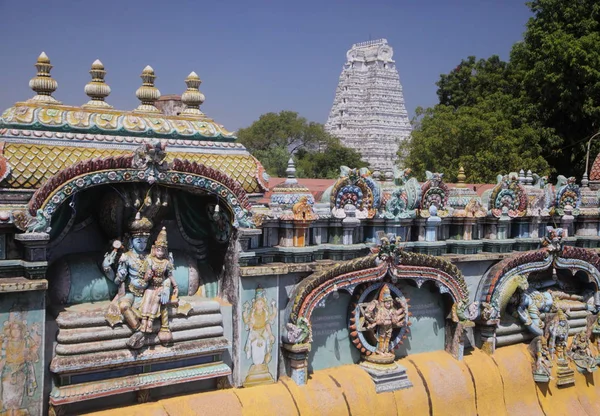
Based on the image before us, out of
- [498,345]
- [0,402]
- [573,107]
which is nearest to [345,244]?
[498,345]

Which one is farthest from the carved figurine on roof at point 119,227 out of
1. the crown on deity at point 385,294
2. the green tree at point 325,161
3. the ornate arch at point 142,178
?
the green tree at point 325,161

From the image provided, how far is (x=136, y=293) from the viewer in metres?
7.46

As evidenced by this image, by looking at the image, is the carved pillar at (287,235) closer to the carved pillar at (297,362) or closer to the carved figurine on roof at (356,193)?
the carved figurine on roof at (356,193)

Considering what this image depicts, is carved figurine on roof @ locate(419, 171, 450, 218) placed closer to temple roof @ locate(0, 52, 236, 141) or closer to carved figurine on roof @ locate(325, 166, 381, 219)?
carved figurine on roof @ locate(325, 166, 381, 219)

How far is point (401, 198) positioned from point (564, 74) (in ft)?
48.7

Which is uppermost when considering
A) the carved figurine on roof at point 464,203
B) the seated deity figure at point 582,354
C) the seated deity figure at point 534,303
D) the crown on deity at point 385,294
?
the carved figurine on roof at point 464,203

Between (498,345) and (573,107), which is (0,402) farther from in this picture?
(573,107)

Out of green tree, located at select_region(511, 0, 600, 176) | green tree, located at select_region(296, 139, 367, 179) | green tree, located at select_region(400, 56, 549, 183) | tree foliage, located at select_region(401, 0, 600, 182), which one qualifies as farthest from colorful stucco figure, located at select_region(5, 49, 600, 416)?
green tree, located at select_region(296, 139, 367, 179)

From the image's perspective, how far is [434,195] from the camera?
10250 mm

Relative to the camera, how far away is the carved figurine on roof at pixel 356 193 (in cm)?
915

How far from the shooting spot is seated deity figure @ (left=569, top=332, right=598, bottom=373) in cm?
1127

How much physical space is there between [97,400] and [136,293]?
1.28m

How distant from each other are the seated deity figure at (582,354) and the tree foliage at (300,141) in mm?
30116

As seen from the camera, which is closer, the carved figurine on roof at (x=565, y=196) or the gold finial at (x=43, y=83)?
the gold finial at (x=43, y=83)
